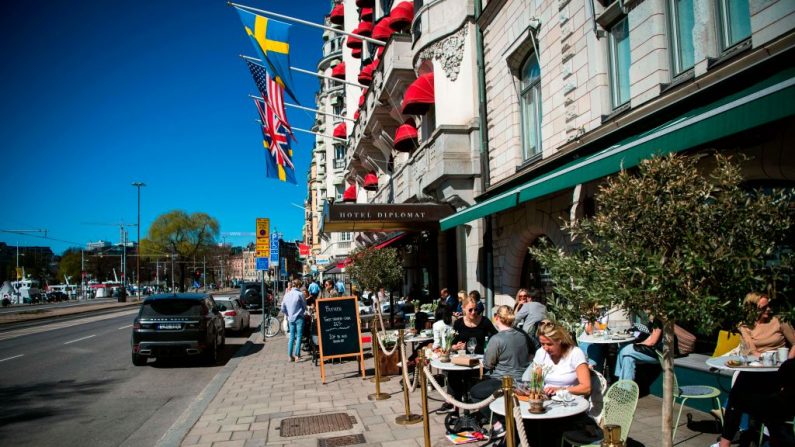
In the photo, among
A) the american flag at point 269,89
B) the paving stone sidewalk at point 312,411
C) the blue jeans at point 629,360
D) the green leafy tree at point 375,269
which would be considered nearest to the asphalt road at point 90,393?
the paving stone sidewalk at point 312,411

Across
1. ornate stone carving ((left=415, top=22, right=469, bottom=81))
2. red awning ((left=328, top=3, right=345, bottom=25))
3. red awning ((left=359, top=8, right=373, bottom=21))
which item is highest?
red awning ((left=328, top=3, right=345, bottom=25))

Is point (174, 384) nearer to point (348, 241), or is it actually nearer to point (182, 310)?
point (182, 310)

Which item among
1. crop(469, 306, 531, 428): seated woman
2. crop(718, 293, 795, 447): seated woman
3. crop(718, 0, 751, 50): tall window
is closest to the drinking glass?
crop(469, 306, 531, 428): seated woman

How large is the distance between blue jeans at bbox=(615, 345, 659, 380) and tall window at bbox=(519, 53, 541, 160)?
570cm

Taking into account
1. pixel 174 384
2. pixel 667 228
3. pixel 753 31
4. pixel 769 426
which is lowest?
pixel 174 384

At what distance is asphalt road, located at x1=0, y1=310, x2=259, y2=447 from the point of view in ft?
23.4

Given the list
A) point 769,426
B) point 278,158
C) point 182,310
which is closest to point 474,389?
point 769,426

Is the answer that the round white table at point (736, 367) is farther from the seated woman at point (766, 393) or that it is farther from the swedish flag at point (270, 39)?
the swedish flag at point (270, 39)

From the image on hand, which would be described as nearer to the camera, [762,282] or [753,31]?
[762,282]

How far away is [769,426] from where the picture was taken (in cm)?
458

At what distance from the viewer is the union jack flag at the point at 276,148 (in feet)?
69.6

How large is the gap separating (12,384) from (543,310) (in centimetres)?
1032

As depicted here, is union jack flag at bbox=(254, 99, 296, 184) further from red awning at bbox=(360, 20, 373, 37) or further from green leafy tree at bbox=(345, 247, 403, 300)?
red awning at bbox=(360, 20, 373, 37)

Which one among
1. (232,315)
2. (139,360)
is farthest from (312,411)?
(232,315)
